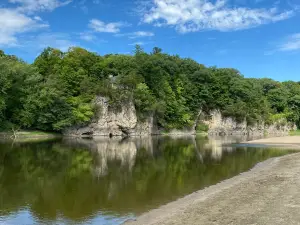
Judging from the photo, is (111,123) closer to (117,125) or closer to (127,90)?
(117,125)

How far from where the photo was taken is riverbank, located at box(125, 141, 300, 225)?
1133cm

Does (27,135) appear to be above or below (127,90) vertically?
below

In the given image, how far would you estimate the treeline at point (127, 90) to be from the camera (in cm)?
6094

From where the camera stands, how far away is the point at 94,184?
1902 cm

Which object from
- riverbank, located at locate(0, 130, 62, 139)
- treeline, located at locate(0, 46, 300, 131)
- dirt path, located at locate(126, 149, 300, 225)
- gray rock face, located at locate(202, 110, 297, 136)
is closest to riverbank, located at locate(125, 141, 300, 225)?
dirt path, located at locate(126, 149, 300, 225)

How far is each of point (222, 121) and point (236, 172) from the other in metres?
75.0

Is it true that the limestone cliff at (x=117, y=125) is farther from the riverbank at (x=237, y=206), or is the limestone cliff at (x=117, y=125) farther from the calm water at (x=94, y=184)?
the riverbank at (x=237, y=206)

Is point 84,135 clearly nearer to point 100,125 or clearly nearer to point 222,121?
point 100,125

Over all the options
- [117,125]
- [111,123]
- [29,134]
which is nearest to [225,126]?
[117,125]

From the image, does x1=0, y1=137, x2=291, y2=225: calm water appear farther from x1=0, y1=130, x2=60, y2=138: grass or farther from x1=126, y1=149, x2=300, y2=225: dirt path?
x1=0, y1=130, x2=60, y2=138: grass

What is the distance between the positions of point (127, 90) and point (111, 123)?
8.11m

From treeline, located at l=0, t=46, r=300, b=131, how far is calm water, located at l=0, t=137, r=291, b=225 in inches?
1256

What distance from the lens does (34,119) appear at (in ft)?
203

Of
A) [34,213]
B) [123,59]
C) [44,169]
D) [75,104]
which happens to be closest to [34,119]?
[75,104]
